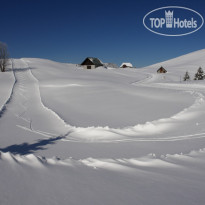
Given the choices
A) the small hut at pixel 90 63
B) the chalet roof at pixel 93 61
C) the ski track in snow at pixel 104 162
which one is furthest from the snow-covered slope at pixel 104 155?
the chalet roof at pixel 93 61

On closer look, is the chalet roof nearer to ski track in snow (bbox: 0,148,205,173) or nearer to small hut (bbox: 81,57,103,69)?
small hut (bbox: 81,57,103,69)

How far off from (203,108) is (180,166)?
6.66m

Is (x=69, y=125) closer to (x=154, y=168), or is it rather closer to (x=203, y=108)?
(x=154, y=168)

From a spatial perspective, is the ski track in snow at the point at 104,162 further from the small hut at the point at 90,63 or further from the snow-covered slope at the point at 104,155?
the small hut at the point at 90,63

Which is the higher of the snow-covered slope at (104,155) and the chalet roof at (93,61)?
the chalet roof at (93,61)

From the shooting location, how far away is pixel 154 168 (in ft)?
12.0

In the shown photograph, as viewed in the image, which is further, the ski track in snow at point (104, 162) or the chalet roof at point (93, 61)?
the chalet roof at point (93, 61)

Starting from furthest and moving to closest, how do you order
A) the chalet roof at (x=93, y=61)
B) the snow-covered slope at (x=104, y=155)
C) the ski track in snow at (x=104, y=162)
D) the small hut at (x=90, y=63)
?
the chalet roof at (x=93, y=61)
the small hut at (x=90, y=63)
the ski track in snow at (x=104, y=162)
the snow-covered slope at (x=104, y=155)

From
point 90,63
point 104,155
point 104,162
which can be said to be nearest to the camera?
point 104,162

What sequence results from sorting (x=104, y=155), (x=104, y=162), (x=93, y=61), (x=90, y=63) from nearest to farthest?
(x=104, y=162), (x=104, y=155), (x=90, y=63), (x=93, y=61)

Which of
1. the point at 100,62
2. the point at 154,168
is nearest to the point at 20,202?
the point at 154,168

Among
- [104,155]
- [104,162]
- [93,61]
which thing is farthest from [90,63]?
[104,162]

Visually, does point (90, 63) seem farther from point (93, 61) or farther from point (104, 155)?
point (104, 155)

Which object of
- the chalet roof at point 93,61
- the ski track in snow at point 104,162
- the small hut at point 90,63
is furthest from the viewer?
the chalet roof at point 93,61
